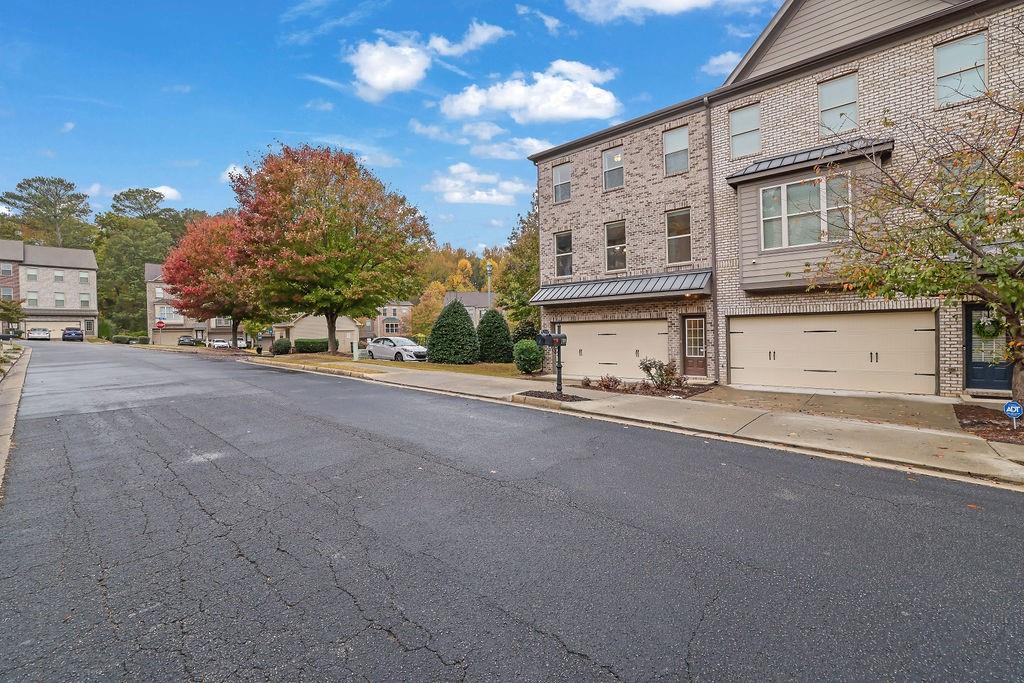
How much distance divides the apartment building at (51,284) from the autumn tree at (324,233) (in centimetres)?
5580

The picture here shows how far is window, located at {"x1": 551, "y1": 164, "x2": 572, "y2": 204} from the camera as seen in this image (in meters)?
18.0

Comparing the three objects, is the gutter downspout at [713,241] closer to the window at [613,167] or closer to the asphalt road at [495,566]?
the window at [613,167]

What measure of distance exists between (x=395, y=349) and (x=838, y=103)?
20.2 metres

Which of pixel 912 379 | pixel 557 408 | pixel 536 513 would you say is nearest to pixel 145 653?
pixel 536 513

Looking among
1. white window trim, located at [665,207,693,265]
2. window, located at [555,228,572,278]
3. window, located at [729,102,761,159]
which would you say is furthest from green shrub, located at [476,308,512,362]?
window, located at [729,102,761,159]

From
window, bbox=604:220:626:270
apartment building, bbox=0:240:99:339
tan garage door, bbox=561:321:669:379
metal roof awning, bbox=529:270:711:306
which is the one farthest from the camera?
apartment building, bbox=0:240:99:339

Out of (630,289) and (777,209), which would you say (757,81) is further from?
(630,289)

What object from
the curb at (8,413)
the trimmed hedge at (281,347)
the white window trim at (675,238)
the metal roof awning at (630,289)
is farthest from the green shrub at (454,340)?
the trimmed hedge at (281,347)

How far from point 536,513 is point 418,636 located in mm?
1948

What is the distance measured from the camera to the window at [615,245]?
16.6 metres

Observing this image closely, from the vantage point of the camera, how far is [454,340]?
22.2 metres

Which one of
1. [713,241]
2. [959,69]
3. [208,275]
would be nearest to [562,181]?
[713,241]

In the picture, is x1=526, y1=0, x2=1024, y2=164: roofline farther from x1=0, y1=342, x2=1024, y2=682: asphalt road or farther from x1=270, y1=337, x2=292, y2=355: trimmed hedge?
x1=270, y1=337, x2=292, y2=355: trimmed hedge

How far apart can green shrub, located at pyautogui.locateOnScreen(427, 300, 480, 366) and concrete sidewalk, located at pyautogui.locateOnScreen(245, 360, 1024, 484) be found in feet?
29.7
